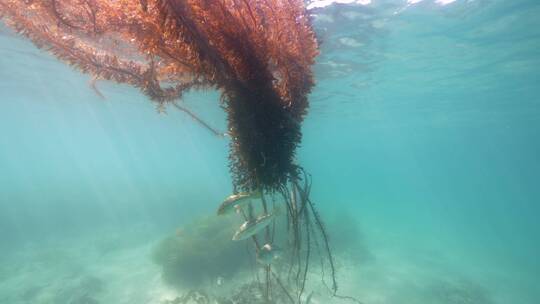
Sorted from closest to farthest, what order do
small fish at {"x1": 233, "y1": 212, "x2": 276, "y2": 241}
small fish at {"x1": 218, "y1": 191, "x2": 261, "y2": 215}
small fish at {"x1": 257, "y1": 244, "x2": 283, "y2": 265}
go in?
small fish at {"x1": 218, "y1": 191, "x2": 261, "y2": 215}, small fish at {"x1": 233, "y1": 212, "x2": 276, "y2": 241}, small fish at {"x1": 257, "y1": 244, "x2": 283, "y2": 265}

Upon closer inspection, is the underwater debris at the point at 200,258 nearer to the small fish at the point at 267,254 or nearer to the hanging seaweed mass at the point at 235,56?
the small fish at the point at 267,254

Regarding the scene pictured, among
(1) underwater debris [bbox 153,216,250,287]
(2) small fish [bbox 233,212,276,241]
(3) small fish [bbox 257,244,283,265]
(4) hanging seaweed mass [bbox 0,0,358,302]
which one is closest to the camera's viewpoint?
(4) hanging seaweed mass [bbox 0,0,358,302]

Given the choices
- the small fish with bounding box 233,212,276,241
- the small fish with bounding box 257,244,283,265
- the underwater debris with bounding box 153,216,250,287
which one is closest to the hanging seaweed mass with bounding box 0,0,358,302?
the small fish with bounding box 233,212,276,241

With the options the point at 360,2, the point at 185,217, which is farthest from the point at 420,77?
the point at 185,217

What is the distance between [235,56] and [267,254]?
9.51 ft

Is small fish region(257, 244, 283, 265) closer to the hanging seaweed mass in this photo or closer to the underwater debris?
the hanging seaweed mass

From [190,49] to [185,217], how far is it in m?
30.6

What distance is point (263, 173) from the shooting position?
12.5ft

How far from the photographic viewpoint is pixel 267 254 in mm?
4719

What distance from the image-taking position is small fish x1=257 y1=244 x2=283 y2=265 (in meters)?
4.55

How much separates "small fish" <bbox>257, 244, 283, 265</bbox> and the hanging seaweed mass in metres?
0.51

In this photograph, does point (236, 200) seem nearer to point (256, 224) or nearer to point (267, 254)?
point (256, 224)

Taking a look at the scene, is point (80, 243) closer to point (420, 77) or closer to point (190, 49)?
point (190, 49)

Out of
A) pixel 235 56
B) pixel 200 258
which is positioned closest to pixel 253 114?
pixel 235 56
